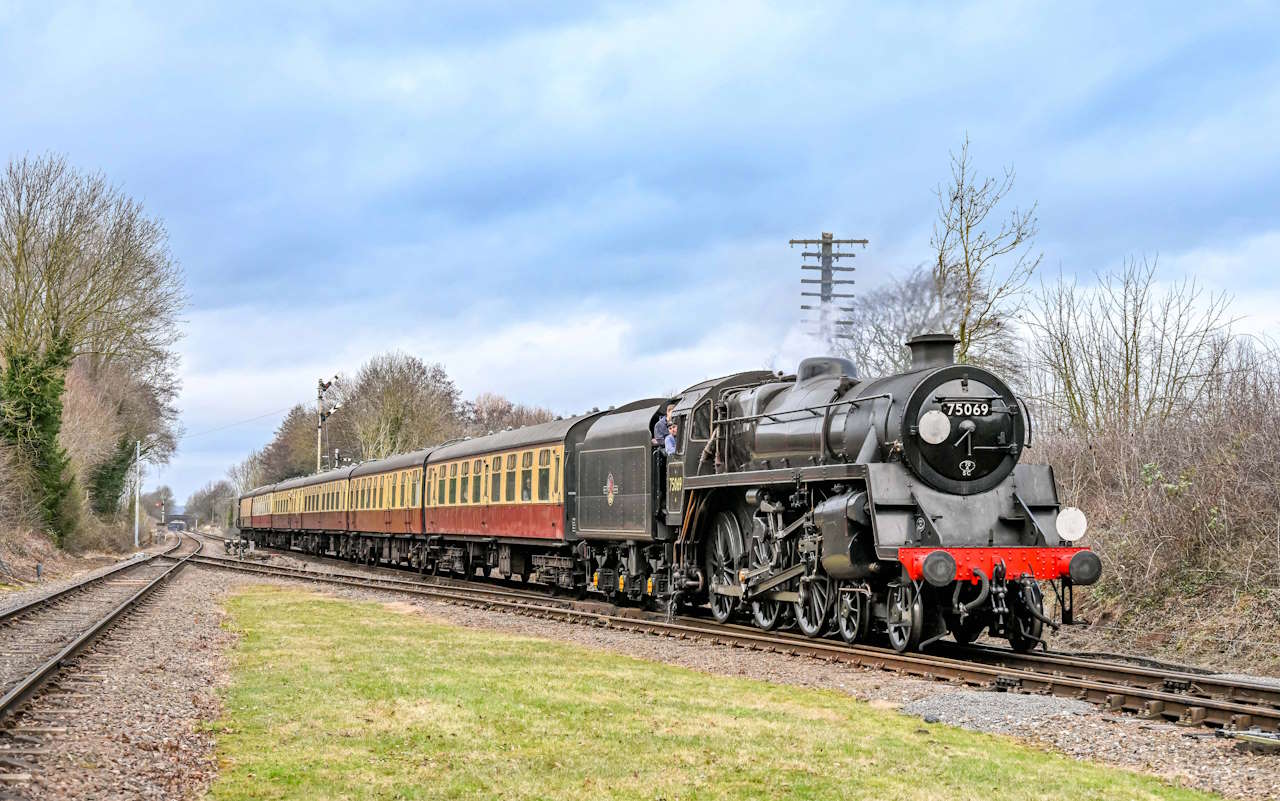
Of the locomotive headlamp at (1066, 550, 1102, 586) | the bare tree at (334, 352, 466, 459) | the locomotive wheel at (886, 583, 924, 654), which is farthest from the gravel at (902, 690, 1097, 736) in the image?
the bare tree at (334, 352, 466, 459)

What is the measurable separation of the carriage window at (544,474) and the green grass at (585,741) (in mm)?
9357

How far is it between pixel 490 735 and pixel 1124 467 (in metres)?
11.3

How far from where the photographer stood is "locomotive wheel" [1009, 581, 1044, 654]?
12.2 metres

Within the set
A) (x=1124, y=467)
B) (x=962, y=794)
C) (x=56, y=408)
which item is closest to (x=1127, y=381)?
(x=1124, y=467)

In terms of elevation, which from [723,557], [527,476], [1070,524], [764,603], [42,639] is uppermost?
[527,476]

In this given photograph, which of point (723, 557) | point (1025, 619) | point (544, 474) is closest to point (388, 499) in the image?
point (544, 474)

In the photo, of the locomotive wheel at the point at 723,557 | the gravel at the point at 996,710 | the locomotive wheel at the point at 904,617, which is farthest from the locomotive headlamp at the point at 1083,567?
the locomotive wheel at the point at 723,557

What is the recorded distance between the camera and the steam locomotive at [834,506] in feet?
39.5

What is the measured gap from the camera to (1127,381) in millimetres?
18891

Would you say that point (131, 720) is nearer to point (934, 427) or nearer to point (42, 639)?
point (42, 639)

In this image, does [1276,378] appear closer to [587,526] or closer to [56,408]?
[587,526]

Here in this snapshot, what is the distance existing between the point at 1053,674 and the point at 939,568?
1378 millimetres

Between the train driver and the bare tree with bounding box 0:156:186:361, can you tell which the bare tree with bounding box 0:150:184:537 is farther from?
the train driver

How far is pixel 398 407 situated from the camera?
210 ft
